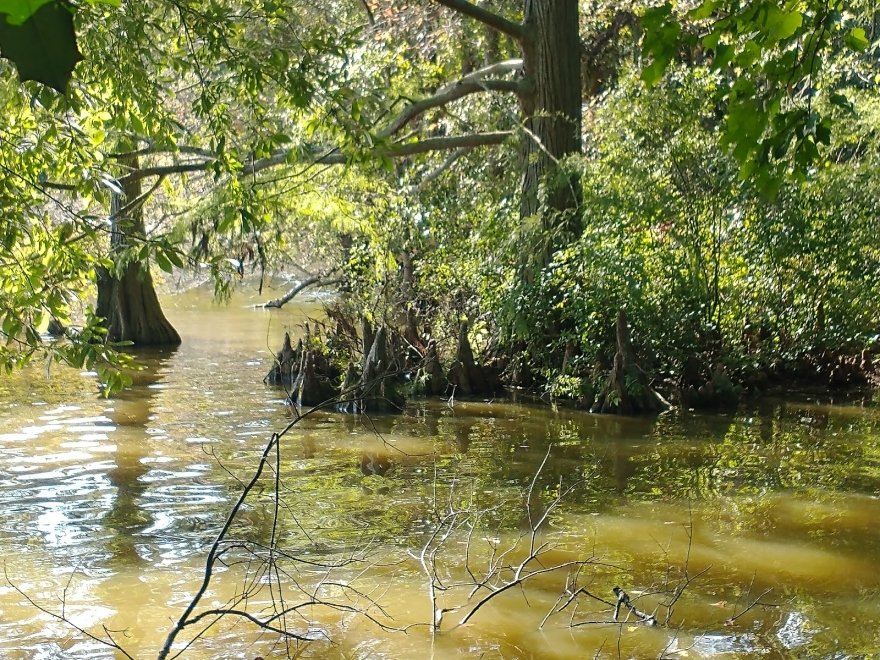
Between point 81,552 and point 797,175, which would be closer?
point 797,175

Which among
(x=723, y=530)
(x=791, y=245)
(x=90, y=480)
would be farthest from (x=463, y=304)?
(x=723, y=530)

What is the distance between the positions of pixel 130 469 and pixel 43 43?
9.47 m

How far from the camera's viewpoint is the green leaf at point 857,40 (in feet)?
12.1

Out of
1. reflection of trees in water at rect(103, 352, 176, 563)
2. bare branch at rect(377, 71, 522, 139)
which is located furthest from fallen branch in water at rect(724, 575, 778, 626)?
bare branch at rect(377, 71, 522, 139)

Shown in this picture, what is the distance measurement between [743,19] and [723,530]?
4431 millimetres

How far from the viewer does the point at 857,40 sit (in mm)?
3727

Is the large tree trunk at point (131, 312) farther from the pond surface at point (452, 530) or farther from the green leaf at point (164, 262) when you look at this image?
the green leaf at point (164, 262)

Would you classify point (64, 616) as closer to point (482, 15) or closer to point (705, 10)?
point (705, 10)

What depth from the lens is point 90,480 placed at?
30.1 feet

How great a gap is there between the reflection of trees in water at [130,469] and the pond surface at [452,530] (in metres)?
0.04

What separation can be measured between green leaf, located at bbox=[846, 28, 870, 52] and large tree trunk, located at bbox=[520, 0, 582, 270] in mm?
10360

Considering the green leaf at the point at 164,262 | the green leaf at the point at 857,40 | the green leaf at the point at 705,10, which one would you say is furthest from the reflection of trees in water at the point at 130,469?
the green leaf at the point at 857,40

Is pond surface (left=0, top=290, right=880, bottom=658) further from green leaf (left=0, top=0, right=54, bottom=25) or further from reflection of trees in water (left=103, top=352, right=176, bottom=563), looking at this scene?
green leaf (left=0, top=0, right=54, bottom=25)

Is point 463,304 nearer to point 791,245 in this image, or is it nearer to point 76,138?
point 791,245
